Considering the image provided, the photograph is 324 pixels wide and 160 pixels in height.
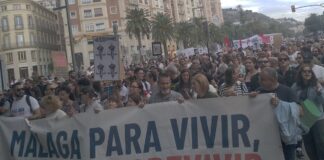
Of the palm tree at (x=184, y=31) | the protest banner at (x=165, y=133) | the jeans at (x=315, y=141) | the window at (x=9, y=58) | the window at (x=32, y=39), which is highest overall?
the window at (x=32, y=39)

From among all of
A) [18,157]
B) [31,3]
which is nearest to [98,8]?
[31,3]

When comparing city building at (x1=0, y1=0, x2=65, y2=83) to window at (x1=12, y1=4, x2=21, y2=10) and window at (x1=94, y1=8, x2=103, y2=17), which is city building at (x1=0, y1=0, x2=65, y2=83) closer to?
window at (x1=12, y1=4, x2=21, y2=10)

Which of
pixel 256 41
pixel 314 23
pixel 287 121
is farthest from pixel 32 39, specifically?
pixel 287 121

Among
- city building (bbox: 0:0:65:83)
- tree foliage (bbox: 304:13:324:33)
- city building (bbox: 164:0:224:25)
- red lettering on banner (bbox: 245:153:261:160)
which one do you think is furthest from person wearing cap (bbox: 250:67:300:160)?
tree foliage (bbox: 304:13:324:33)

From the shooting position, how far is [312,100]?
7098 mm

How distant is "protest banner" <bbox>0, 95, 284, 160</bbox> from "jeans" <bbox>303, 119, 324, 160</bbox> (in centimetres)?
100

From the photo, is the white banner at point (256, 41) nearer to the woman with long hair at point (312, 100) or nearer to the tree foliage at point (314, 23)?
the woman with long hair at point (312, 100)

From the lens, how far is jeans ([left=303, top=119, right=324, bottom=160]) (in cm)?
694

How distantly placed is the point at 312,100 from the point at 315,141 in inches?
20.2

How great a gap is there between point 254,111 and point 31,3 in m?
95.1

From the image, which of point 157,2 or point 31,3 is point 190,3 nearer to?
point 157,2

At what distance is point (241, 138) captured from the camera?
6324mm

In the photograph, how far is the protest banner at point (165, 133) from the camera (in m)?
6.28

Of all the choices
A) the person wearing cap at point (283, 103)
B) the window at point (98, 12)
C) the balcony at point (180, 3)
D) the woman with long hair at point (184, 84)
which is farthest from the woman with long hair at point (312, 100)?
the balcony at point (180, 3)
